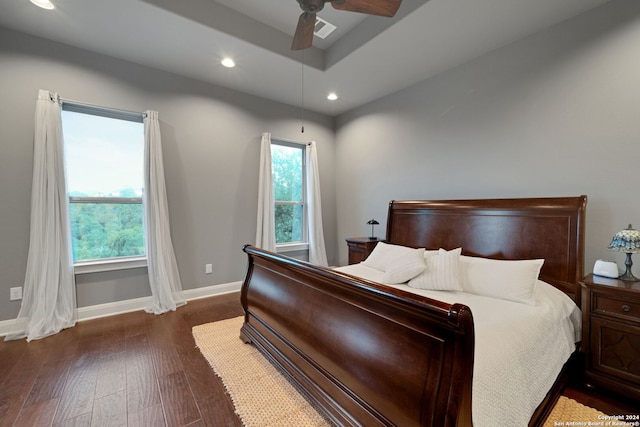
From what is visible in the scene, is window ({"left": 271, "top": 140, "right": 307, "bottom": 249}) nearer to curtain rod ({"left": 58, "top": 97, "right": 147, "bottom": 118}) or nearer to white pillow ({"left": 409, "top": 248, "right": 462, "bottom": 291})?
curtain rod ({"left": 58, "top": 97, "right": 147, "bottom": 118})

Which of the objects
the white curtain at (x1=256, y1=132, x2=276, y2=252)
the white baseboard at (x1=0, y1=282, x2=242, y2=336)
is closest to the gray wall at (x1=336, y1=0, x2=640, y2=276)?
the white curtain at (x1=256, y1=132, x2=276, y2=252)

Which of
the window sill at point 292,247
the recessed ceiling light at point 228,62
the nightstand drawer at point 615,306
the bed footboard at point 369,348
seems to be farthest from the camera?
the window sill at point 292,247

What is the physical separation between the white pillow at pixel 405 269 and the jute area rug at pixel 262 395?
1126mm

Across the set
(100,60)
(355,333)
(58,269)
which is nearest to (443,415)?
(355,333)

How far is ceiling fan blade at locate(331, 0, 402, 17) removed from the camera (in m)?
1.77

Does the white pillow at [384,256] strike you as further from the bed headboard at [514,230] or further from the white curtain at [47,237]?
the white curtain at [47,237]

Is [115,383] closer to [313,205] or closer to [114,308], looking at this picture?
[114,308]

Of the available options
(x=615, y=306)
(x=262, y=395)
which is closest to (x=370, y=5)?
(x=615, y=306)

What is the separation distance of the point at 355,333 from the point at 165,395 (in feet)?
4.63

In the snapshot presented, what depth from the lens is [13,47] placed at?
8.51 feet

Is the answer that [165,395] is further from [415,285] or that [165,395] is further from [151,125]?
[151,125]

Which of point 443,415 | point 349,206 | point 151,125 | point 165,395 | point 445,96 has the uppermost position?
point 445,96

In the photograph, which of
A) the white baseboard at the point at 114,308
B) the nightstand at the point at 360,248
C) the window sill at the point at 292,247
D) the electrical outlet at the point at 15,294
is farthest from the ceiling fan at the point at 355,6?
the electrical outlet at the point at 15,294

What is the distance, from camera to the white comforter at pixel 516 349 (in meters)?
1.09
